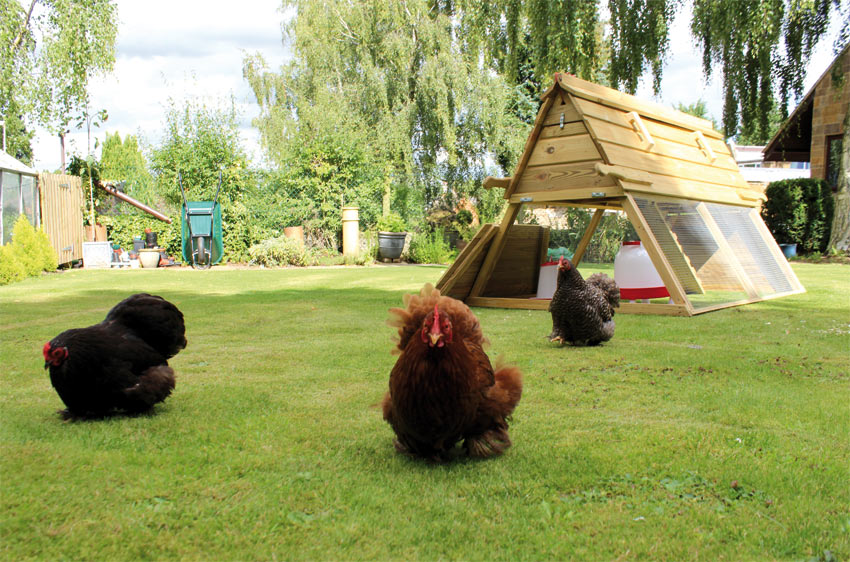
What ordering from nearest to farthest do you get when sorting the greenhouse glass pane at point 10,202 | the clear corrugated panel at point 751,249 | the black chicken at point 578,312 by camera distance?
the black chicken at point 578,312 → the clear corrugated panel at point 751,249 → the greenhouse glass pane at point 10,202

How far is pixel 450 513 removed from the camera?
7.41 ft

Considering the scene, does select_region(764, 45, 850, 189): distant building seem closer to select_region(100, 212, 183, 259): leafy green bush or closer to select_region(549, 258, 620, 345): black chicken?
select_region(549, 258, 620, 345): black chicken

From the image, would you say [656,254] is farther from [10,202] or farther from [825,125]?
[825,125]

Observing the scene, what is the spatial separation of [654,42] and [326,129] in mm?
13111

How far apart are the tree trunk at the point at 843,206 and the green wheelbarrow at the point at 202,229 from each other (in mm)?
17346

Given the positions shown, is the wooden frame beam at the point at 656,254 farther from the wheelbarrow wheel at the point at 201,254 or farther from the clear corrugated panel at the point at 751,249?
the wheelbarrow wheel at the point at 201,254

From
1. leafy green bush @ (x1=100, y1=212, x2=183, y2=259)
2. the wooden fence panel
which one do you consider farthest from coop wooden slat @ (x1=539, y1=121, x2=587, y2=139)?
leafy green bush @ (x1=100, y1=212, x2=183, y2=259)

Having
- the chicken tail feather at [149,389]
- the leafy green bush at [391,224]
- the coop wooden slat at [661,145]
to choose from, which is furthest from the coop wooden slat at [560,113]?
the leafy green bush at [391,224]

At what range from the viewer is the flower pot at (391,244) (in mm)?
19812

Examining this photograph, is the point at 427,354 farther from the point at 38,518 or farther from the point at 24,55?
the point at 24,55

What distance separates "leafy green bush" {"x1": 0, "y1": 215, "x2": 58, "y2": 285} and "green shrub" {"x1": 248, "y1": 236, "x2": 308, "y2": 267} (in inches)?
204

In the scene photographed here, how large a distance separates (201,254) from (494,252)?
10.9 m

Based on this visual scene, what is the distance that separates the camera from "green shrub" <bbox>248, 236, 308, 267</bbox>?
1753cm

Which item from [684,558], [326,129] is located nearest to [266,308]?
[684,558]
